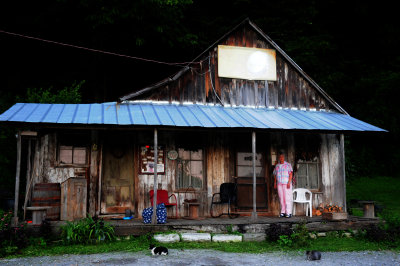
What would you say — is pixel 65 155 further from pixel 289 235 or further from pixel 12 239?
pixel 289 235

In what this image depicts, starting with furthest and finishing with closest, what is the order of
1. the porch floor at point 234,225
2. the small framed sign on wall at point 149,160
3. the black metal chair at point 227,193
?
the small framed sign on wall at point 149,160
the black metal chair at point 227,193
the porch floor at point 234,225

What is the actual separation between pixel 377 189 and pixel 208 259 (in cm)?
1502

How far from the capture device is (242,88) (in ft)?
39.5

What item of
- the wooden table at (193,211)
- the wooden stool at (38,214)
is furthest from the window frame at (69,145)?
the wooden table at (193,211)

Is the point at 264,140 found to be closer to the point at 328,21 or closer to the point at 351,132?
the point at 351,132

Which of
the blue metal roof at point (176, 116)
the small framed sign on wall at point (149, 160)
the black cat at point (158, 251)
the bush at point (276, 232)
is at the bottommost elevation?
the black cat at point (158, 251)

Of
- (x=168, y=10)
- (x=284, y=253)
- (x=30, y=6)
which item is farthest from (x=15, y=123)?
(x=30, y=6)

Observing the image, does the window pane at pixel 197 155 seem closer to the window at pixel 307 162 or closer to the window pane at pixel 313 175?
the window at pixel 307 162

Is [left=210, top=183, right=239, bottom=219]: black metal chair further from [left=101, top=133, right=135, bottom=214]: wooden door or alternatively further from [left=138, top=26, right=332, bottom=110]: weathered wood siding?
[left=138, top=26, right=332, bottom=110]: weathered wood siding

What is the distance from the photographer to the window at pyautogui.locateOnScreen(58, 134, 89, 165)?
1072 centimetres

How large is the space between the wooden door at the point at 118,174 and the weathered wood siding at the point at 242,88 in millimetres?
1521

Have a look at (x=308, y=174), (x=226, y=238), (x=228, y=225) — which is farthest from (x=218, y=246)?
(x=308, y=174)

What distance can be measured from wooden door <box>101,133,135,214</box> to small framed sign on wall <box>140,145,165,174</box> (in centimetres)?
34

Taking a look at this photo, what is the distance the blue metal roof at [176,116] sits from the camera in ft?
30.5
